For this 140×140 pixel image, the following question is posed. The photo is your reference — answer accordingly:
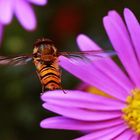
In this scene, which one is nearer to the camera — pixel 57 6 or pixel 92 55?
pixel 92 55

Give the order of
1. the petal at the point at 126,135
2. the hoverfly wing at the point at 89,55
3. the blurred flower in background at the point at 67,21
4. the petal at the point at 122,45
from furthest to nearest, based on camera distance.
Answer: the blurred flower in background at the point at 67,21, the petal at the point at 126,135, the petal at the point at 122,45, the hoverfly wing at the point at 89,55

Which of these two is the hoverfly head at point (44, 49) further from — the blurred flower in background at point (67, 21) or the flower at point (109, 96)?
the blurred flower in background at point (67, 21)

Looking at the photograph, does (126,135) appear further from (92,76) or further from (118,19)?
(118,19)

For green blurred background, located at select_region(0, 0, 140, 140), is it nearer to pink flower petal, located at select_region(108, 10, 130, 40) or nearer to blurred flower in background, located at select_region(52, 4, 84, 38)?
blurred flower in background, located at select_region(52, 4, 84, 38)

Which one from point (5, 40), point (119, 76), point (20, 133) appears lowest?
point (119, 76)

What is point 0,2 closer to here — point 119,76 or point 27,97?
point 119,76

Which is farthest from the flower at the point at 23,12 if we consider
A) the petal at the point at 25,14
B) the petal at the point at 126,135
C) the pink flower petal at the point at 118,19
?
the petal at the point at 126,135

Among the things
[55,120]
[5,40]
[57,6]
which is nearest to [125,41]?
[55,120]

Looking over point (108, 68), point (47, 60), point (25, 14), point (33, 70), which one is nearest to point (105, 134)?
point (108, 68)
